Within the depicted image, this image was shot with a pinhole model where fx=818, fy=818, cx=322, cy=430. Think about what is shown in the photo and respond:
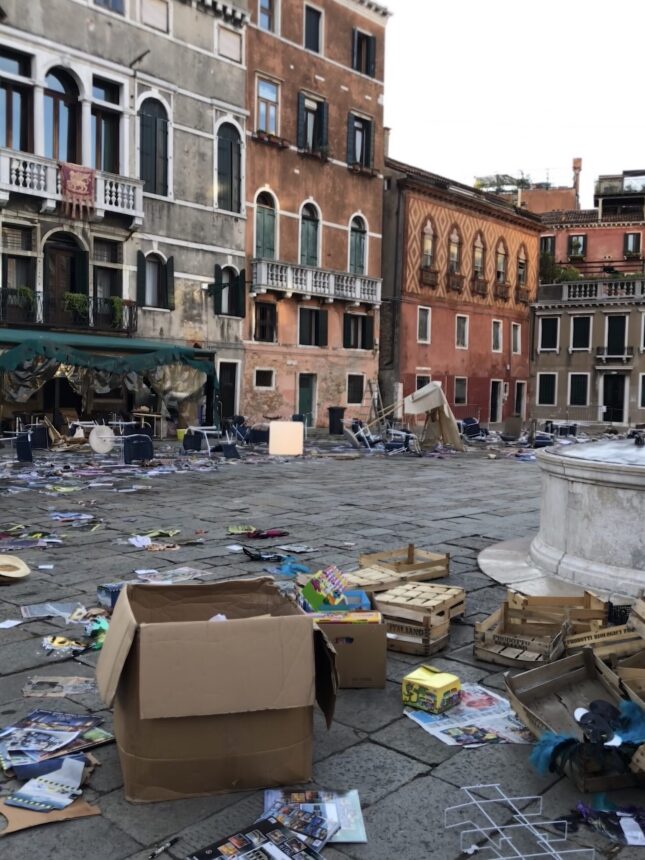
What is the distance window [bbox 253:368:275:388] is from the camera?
25.8 meters

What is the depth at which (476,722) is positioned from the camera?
148 inches

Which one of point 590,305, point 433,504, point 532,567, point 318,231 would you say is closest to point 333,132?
point 318,231

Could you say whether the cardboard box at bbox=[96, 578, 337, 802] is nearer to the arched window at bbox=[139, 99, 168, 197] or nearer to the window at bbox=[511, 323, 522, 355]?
the arched window at bbox=[139, 99, 168, 197]

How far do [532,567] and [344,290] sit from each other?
2252 centimetres

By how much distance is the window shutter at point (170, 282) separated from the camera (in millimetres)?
22781

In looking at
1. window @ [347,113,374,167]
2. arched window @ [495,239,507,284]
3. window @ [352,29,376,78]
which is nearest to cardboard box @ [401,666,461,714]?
window @ [347,113,374,167]

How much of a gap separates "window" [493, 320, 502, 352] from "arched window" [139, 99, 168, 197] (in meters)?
17.8

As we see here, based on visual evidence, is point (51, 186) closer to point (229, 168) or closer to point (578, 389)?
point (229, 168)

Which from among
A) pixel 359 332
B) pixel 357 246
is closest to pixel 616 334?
pixel 359 332

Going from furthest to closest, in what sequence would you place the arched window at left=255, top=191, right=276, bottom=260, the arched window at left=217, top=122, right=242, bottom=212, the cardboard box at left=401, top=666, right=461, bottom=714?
the arched window at left=255, top=191, right=276, bottom=260 → the arched window at left=217, top=122, right=242, bottom=212 → the cardboard box at left=401, top=666, right=461, bottom=714

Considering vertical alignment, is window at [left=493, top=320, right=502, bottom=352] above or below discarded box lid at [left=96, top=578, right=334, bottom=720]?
above

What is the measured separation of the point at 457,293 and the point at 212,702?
31665 mm

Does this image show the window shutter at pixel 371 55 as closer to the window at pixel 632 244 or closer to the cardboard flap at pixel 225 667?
the window at pixel 632 244

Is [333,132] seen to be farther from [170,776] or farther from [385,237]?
[170,776]
